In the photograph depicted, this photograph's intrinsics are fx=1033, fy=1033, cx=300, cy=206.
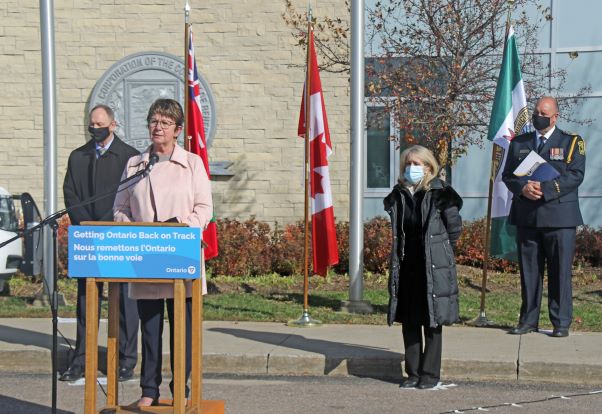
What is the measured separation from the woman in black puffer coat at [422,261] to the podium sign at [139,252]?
236 centimetres

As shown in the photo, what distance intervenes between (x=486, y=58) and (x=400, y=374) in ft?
23.1

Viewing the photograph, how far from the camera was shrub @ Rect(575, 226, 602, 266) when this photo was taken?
14.3 meters

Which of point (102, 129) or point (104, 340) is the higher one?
point (102, 129)

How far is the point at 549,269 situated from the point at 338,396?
2844 millimetres

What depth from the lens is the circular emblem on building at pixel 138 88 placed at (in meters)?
15.8

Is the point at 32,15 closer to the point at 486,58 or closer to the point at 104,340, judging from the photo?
the point at 486,58

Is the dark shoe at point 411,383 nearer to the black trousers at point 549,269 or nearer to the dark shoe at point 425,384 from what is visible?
the dark shoe at point 425,384

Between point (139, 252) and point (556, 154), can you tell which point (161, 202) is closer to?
point (139, 252)

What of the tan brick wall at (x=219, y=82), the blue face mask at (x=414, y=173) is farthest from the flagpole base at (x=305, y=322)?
the tan brick wall at (x=219, y=82)

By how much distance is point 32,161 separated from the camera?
1590 centimetres

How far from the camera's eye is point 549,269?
31.0ft

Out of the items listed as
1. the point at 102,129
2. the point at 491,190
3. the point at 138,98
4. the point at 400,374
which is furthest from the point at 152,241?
the point at 138,98

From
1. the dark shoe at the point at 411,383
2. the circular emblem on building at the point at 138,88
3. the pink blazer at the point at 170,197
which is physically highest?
the circular emblem on building at the point at 138,88

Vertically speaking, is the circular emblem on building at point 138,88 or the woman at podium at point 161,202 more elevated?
the circular emblem on building at point 138,88
